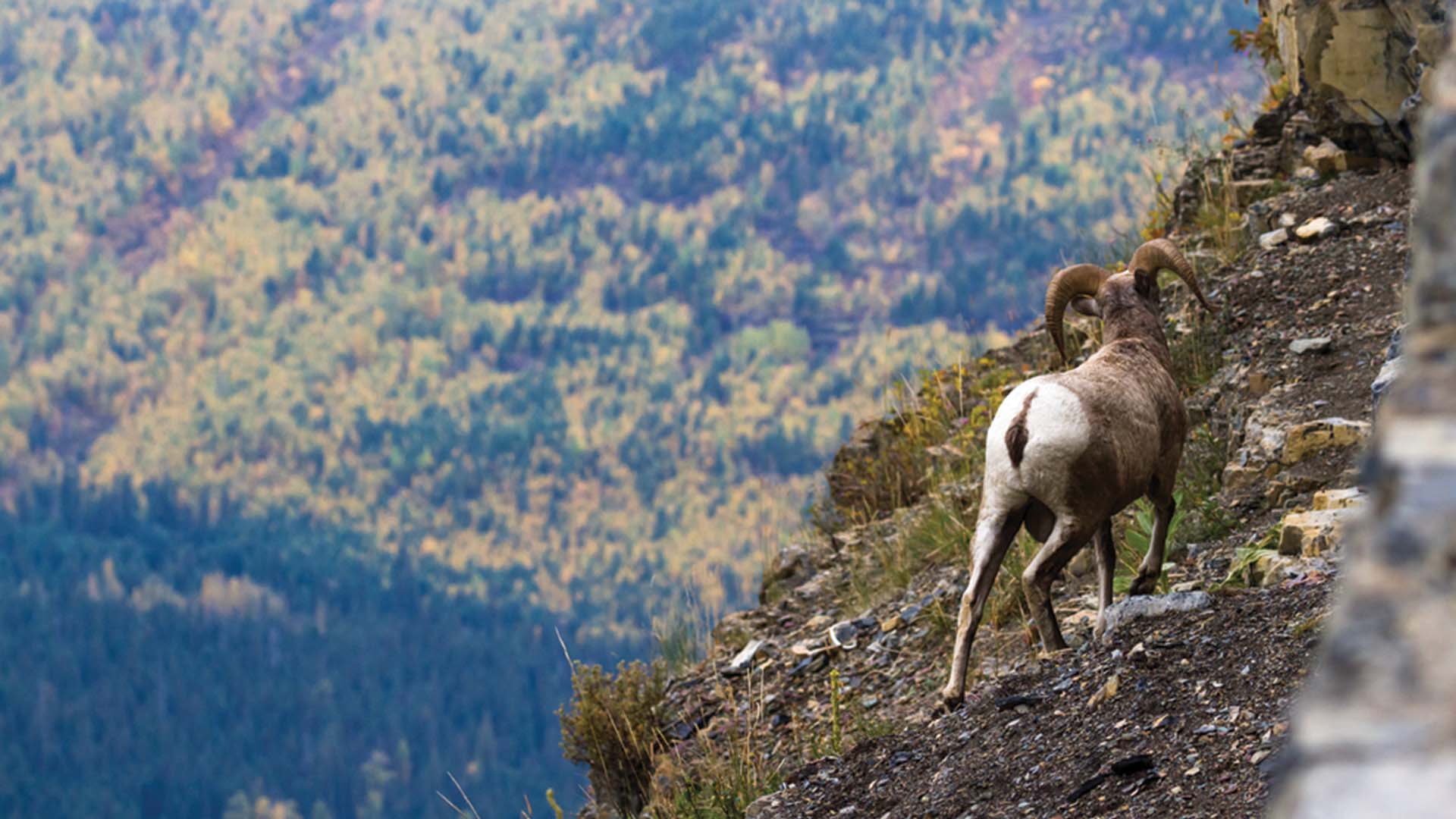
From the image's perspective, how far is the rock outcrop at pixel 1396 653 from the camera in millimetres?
767

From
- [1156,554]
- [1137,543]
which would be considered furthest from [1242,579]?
[1137,543]

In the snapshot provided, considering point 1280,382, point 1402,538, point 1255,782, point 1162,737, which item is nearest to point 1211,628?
point 1162,737

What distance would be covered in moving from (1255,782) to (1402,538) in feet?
10.6

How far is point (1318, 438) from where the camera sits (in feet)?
24.1

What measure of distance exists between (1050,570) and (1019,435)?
1.90 feet

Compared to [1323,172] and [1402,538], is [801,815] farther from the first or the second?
[1323,172]

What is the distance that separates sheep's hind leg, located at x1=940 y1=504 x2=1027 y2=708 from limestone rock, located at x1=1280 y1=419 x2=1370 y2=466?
2356mm

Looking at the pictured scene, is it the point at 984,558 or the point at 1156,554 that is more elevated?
the point at 984,558

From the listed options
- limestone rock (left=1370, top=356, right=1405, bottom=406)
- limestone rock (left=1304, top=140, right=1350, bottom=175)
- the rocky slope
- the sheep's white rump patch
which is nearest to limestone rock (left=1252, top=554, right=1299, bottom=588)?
the rocky slope

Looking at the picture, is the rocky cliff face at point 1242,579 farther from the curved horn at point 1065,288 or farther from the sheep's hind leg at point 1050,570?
the curved horn at point 1065,288

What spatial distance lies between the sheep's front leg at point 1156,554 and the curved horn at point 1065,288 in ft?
2.71

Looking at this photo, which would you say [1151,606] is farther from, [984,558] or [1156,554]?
[1156,554]

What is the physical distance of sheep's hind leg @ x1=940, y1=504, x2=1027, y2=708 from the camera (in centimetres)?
554

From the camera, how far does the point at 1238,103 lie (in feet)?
45.9
